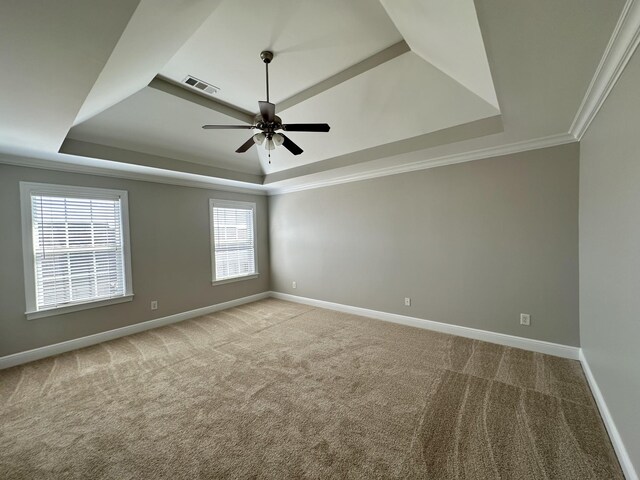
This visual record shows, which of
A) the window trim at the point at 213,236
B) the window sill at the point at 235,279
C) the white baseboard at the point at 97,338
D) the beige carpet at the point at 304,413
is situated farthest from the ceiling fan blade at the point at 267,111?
the white baseboard at the point at 97,338

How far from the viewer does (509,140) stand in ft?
9.61

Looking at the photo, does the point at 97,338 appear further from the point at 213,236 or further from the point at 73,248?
the point at 213,236

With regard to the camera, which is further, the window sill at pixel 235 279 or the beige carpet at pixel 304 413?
the window sill at pixel 235 279

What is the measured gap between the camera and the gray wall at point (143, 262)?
3025 millimetres

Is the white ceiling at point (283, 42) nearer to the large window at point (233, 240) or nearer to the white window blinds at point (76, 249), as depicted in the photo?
the white window blinds at point (76, 249)

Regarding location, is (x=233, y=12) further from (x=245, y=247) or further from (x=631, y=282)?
(x=245, y=247)

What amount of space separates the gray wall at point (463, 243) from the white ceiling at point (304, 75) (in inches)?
16.8

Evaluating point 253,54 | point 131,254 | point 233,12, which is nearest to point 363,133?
point 253,54

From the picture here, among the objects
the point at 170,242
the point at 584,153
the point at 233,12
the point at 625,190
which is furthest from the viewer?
the point at 170,242

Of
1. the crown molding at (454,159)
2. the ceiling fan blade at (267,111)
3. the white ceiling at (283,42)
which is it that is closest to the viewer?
the white ceiling at (283,42)

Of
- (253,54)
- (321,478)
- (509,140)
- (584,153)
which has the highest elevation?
(253,54)

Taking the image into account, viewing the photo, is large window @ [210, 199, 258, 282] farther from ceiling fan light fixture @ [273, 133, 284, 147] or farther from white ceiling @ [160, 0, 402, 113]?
ceiling fan light fixture @ [273, 133, 284, 147]

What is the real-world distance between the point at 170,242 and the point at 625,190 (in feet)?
17.3

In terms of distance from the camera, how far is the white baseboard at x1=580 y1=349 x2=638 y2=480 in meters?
1.51
